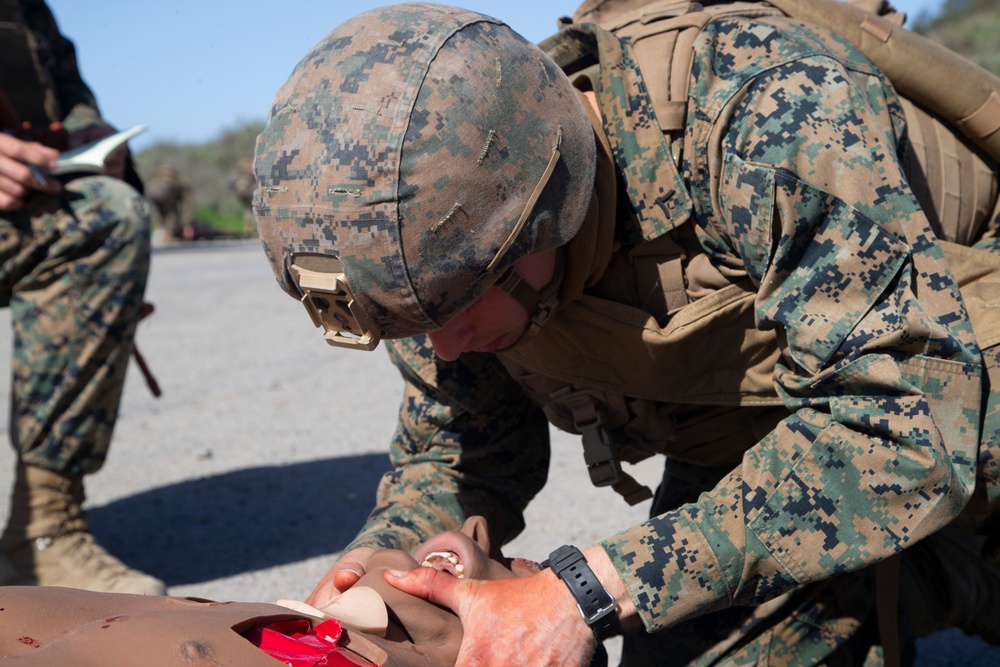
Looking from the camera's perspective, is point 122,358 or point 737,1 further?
point 122,358

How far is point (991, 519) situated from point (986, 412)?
0.34m

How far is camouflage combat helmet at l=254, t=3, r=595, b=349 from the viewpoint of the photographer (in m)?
1.74

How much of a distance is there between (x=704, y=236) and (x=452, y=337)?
0.53 metres

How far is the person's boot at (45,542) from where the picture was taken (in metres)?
3.46

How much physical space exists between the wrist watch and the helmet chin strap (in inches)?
19.8

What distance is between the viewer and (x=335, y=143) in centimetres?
173

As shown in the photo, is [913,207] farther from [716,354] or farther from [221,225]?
[221,225]

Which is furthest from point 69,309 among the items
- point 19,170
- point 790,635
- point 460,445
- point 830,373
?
point 830,373

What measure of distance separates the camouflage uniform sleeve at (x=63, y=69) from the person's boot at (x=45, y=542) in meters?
1.32

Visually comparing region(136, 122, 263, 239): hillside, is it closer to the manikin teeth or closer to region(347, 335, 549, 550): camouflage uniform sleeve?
region(347, 335, 549, 550): camouflage uniform sleeve

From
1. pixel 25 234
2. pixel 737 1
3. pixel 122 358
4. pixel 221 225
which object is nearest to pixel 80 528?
pixel 122 358

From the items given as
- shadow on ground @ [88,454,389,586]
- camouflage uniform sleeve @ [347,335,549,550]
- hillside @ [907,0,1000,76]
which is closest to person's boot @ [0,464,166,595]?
shadow on ground @ [88,454,389,586]

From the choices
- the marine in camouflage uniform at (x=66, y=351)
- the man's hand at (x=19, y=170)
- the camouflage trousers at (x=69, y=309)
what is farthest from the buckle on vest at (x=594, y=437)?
the man's hand at (x=19, y=170)

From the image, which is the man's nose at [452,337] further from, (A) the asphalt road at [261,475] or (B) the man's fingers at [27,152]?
(B) the man's fingers at [27,152]
